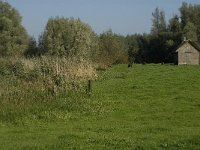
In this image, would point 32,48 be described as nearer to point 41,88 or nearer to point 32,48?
point 32,48

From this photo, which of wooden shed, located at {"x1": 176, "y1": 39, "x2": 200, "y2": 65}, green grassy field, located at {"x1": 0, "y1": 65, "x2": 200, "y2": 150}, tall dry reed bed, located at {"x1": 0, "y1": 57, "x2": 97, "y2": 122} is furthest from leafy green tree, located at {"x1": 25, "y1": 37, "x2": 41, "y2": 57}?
green grassy field, located at {"x1": 0, "y1": 65, "x2": 200, "y2": 150}

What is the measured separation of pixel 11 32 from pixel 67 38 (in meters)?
10.9

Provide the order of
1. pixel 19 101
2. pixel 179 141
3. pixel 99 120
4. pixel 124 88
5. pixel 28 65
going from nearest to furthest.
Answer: pixel 179 141
pixel 99 120
pixel 19 101
pixel 124 88
pixel 28 65

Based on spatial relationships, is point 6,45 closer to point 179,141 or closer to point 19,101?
point 19,101

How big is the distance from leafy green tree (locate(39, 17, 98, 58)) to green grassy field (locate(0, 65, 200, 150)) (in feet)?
166

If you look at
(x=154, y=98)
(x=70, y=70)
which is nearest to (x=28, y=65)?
(x=70, y=70)

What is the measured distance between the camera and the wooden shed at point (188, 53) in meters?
83.1

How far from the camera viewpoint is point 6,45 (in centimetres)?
7950

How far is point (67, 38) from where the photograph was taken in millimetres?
78125

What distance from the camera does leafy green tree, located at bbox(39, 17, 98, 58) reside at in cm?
7500

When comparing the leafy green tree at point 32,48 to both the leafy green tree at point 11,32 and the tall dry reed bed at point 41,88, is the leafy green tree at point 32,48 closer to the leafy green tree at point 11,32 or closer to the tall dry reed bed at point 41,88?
the leafy green tree at point 11,32

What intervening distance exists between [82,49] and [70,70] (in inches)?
1768

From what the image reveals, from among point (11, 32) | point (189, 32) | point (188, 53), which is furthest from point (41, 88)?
point (189, 32)

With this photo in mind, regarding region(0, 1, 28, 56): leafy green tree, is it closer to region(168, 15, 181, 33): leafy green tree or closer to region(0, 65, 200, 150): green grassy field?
region(168, 15, 181, 33): leafy green tree
